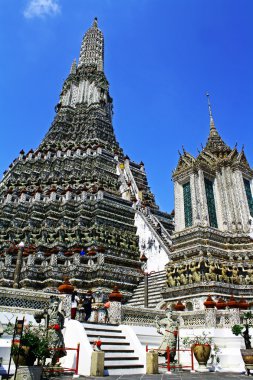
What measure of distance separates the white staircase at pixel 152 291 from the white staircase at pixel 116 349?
989 cm

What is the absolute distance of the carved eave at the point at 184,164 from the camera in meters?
26.5

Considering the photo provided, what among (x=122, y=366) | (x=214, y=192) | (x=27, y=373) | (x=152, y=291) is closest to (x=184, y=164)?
(x=214, y=192)

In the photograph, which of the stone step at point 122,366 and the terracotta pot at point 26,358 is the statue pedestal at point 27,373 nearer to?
the terracotta pot at point 26,358

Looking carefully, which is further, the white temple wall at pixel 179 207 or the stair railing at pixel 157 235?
the stair railing at pixel 157 235

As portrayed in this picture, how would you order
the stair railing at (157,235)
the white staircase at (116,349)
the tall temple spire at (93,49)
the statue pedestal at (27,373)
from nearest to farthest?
the statue pedestal at (27,373) < the white staircase at (116,349) < the stair railing at (157,235) < the tall temple spire at (93,49)

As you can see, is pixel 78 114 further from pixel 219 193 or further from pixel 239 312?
pixel 239 312

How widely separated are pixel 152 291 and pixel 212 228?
651 cm

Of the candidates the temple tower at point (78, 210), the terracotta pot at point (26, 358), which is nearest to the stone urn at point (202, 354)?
the terracotta pot at point (26, 358)

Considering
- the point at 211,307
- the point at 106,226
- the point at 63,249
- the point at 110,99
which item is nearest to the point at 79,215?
the point at 106,226

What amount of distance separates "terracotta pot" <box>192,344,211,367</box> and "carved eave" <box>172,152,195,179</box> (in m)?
16.0

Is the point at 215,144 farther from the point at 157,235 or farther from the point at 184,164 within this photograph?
the point at 157,235

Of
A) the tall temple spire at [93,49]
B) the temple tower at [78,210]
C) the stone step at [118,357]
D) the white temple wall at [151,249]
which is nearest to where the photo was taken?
the stone step at [118,357]

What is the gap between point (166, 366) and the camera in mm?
11898

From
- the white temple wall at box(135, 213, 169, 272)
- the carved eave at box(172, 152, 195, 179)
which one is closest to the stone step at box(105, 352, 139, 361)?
the white temple wall at box(135, 213, 169, 272)
